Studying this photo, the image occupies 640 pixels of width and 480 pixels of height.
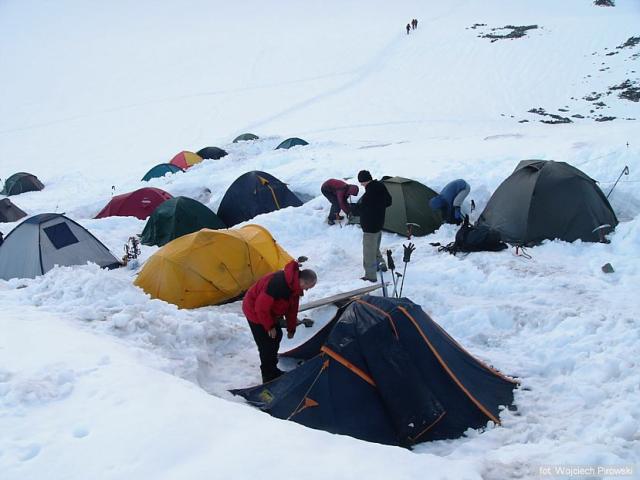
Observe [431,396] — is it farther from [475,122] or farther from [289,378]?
[475,122]

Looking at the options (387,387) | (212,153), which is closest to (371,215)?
(387,387)

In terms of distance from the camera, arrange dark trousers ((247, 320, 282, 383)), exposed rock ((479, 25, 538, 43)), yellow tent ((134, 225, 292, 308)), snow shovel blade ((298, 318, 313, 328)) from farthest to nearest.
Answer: exposed rock ((479, 25, 538, 43)), yellow tent ((134, 225, 292, 308)), snow shovel blade ((298, 318, 313, 328)), dark trousers ((247, 320, 282, 383))

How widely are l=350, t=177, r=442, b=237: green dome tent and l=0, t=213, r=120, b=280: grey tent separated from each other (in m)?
6.51

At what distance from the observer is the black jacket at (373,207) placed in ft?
28.8

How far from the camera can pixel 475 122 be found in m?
29.0

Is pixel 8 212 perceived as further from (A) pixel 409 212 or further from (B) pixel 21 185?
(A) pixel 409 212

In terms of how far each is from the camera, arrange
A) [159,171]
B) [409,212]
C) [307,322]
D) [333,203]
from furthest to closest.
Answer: [159,171] < [333,203] < [409,212] < [307,322]

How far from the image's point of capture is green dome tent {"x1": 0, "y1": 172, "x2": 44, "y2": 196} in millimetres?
24134

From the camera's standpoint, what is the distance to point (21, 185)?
24203mm

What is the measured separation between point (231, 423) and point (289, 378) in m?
1.72

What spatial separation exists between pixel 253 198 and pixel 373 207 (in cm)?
650

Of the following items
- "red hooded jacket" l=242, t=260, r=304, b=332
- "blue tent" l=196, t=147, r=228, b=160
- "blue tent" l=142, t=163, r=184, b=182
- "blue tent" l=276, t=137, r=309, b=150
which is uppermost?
"red hooded jacket" l=242, t=260, r=304, b=332

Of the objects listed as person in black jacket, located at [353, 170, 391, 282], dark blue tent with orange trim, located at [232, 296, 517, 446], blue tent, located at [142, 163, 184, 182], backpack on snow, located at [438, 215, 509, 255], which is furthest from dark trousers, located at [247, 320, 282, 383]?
blue tent, located at [142, 163, 184, 182]

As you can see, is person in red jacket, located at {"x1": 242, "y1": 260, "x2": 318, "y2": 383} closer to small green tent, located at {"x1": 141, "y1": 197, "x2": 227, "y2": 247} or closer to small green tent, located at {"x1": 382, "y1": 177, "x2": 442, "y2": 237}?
small green tent, located at {"x1": 382, "y1": 177, "x2": 442, "y2": 237}
